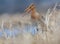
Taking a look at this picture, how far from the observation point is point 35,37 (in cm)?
174

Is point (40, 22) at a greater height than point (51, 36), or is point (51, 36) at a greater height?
point (40, 22)

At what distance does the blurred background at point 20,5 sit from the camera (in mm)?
1784

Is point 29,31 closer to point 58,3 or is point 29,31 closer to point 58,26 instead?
point 58,26

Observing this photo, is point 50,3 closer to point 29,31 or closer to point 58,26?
point 58,26

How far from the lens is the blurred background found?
5.85 feet

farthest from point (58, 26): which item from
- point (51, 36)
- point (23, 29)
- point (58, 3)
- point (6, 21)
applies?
point (6, 21)

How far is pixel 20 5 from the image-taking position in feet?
5.94

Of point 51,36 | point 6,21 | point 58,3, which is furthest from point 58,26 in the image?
point 6,21

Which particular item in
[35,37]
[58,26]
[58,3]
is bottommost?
[35,37]

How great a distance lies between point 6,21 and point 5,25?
5cm

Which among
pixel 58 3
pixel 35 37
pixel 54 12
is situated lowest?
pixel 35 37

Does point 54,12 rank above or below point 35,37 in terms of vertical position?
above

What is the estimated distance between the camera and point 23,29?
Answer: 1.76 metres

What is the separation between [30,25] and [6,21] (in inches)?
11.4
